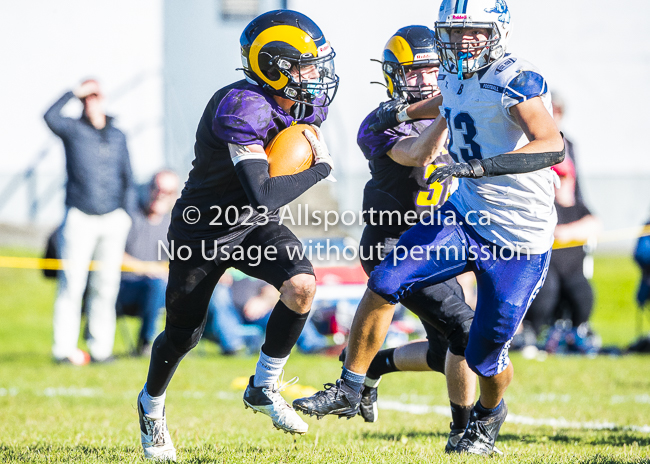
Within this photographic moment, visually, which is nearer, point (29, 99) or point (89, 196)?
point (89, 196)

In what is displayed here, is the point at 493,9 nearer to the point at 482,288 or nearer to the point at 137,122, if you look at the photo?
the point at 482,288

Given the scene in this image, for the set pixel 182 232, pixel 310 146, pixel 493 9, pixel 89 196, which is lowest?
pixel 89 196

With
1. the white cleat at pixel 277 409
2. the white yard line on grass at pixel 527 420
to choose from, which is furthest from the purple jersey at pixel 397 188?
the white yard line on grass at pixel 527 420

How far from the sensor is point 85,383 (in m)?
6.99

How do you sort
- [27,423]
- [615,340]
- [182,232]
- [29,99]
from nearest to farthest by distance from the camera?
[182,232] < [27,423] < [615,340] < [29,99]

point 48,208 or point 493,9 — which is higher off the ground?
point 493,9

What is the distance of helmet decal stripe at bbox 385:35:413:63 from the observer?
4.06 m

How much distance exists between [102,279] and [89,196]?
82 cm

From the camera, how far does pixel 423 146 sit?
381 centimetres

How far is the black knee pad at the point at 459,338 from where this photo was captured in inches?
157

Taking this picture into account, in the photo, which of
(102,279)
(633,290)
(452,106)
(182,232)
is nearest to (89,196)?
(102,279)

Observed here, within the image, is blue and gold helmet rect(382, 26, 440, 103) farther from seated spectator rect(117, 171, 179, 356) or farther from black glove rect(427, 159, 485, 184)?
seated spectator rect(117, 171, 179, 356)

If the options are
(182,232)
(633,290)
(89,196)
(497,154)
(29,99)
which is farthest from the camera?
(29,99)

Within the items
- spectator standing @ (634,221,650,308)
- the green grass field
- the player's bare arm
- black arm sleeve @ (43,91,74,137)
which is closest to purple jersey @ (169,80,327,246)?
the player's bare arm
